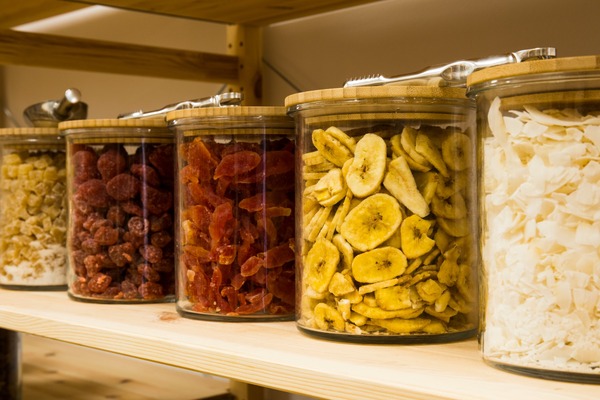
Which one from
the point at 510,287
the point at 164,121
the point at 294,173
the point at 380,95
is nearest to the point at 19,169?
the point at 164,121

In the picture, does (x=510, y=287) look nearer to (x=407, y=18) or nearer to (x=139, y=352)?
(x=139, y=352)

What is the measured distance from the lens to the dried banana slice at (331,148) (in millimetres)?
659

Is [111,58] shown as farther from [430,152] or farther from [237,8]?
[430,152]

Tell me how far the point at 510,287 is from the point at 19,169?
0.69m

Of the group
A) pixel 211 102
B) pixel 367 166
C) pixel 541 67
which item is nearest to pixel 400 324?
pixel 367 166

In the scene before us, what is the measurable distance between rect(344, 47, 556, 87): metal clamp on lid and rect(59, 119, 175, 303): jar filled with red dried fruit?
289 mm

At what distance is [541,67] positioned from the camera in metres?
0.53

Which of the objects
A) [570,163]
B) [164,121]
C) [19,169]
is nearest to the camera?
[570,163]

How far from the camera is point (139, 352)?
2.29 ft

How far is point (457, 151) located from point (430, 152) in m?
0.04

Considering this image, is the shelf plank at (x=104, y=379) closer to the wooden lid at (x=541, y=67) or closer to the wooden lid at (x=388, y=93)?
the wooden lid at (x=388, y=93)

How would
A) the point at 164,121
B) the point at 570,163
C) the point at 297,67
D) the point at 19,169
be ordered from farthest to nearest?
the point at 297,67 < the point at 19,169 < the point at 164,121 < the point at 570,163

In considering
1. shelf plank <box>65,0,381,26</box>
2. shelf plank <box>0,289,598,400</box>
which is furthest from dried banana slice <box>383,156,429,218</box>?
shelf plank <box>65,0,381,26</box>

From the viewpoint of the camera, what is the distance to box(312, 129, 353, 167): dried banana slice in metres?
0.66
